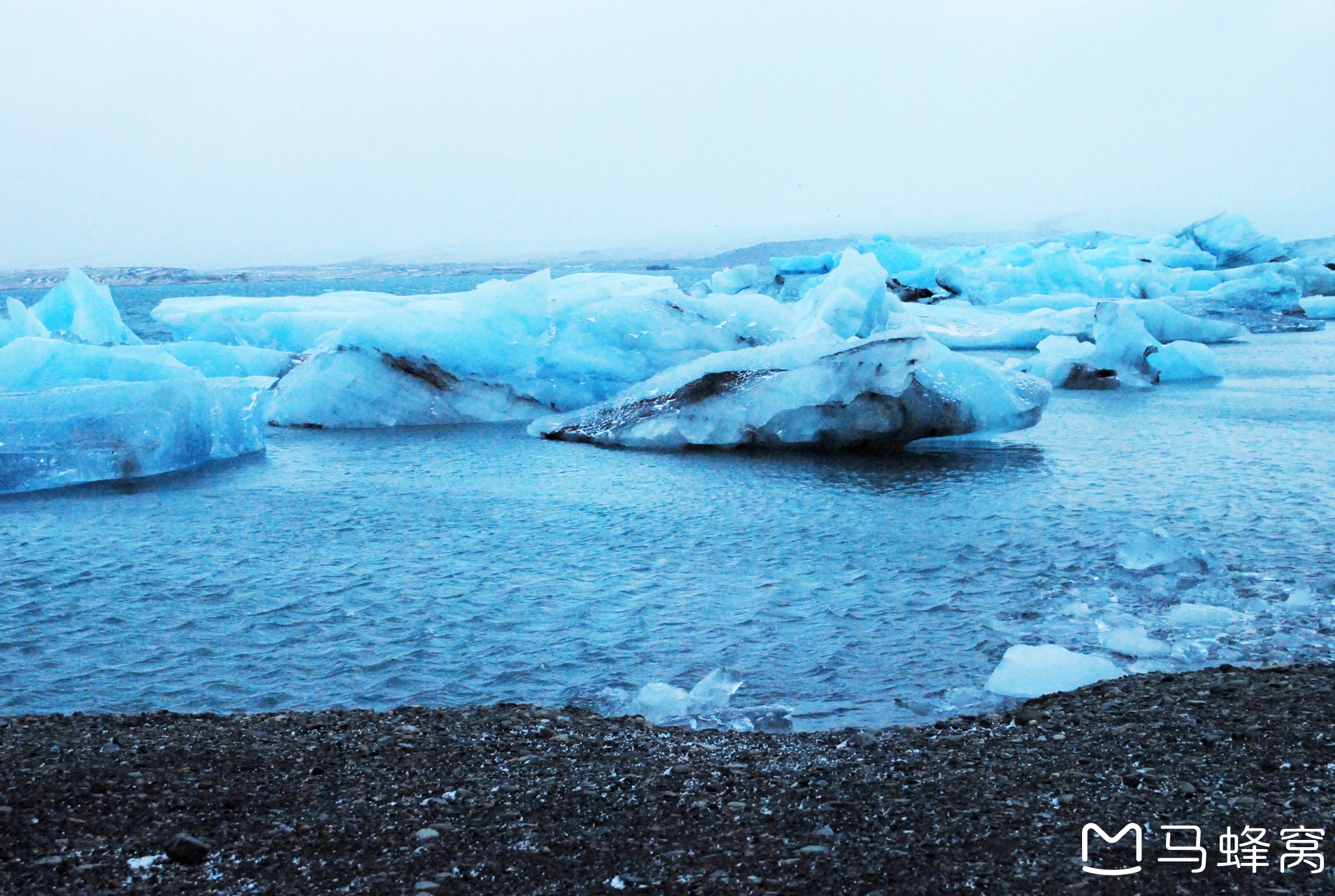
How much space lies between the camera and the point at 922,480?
8.16 m

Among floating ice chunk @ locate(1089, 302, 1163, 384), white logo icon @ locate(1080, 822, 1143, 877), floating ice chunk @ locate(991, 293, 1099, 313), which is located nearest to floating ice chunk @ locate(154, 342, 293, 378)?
floating ice chunk @ locate(1089, 302, 1163, 384)

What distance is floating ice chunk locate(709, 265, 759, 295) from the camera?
95.1 feet

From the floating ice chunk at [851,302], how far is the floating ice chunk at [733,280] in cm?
1165

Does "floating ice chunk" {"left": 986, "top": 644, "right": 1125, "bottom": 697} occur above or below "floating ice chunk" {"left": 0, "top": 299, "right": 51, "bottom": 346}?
below

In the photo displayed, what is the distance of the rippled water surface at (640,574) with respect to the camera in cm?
428

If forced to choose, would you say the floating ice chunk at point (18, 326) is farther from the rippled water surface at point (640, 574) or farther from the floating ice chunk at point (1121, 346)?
the floating ice chunk at point (1121, 346)

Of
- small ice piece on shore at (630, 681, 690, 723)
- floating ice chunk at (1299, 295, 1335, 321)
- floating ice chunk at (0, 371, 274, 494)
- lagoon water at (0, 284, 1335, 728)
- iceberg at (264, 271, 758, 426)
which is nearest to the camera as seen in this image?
small ice piece on shore at (630, 681, 690, 723)

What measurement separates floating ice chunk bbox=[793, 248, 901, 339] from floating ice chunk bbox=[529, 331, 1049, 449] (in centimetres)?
386

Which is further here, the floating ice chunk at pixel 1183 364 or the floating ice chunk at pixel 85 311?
the floating ice chunk at pixel 85 311

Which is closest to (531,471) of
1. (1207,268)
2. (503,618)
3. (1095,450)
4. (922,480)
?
(922,480)

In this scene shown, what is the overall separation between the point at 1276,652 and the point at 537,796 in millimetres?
2996

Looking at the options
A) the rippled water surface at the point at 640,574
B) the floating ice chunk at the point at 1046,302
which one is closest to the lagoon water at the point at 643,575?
the rippled water surface at the point at 640,574

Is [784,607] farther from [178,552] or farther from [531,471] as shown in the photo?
[531,471]

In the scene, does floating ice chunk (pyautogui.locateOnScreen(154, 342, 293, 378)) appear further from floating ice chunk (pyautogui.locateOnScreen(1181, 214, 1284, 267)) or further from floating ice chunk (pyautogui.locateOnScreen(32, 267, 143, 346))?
floating ice chunk (pyautogui.locateOnScreen(1181, 214, 1284, 267))
